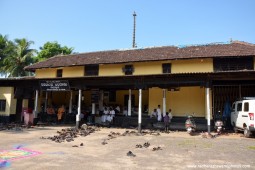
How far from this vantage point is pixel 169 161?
7887 mm

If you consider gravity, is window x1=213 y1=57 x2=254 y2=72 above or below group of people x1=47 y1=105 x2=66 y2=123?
above

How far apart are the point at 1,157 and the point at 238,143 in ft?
31.7

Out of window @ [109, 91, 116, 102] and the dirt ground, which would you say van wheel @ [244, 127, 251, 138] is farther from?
window @ [109, 91, 116, 102]

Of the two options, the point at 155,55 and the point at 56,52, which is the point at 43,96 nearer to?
the point at 155,55

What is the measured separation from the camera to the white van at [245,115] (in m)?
12.0

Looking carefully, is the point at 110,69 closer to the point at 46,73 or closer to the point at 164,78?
the point at 164,78

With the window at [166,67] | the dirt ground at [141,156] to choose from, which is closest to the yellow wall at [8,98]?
the dirt ground at [141,156]

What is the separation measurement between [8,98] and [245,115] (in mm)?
17651

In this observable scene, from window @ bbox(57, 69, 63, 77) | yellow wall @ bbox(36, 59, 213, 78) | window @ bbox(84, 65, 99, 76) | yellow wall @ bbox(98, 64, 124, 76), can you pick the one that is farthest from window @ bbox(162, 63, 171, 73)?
window @ bbox(57, 69, 63, 77)

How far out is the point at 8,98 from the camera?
66.7 ft

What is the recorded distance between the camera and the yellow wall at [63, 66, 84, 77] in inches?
866

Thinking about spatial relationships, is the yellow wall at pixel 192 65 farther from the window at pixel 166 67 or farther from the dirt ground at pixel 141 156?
the dirt ground at pixel 141 156

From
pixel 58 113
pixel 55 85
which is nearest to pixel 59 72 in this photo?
pixel 58 113

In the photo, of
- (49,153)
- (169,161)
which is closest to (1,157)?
(49,153)
